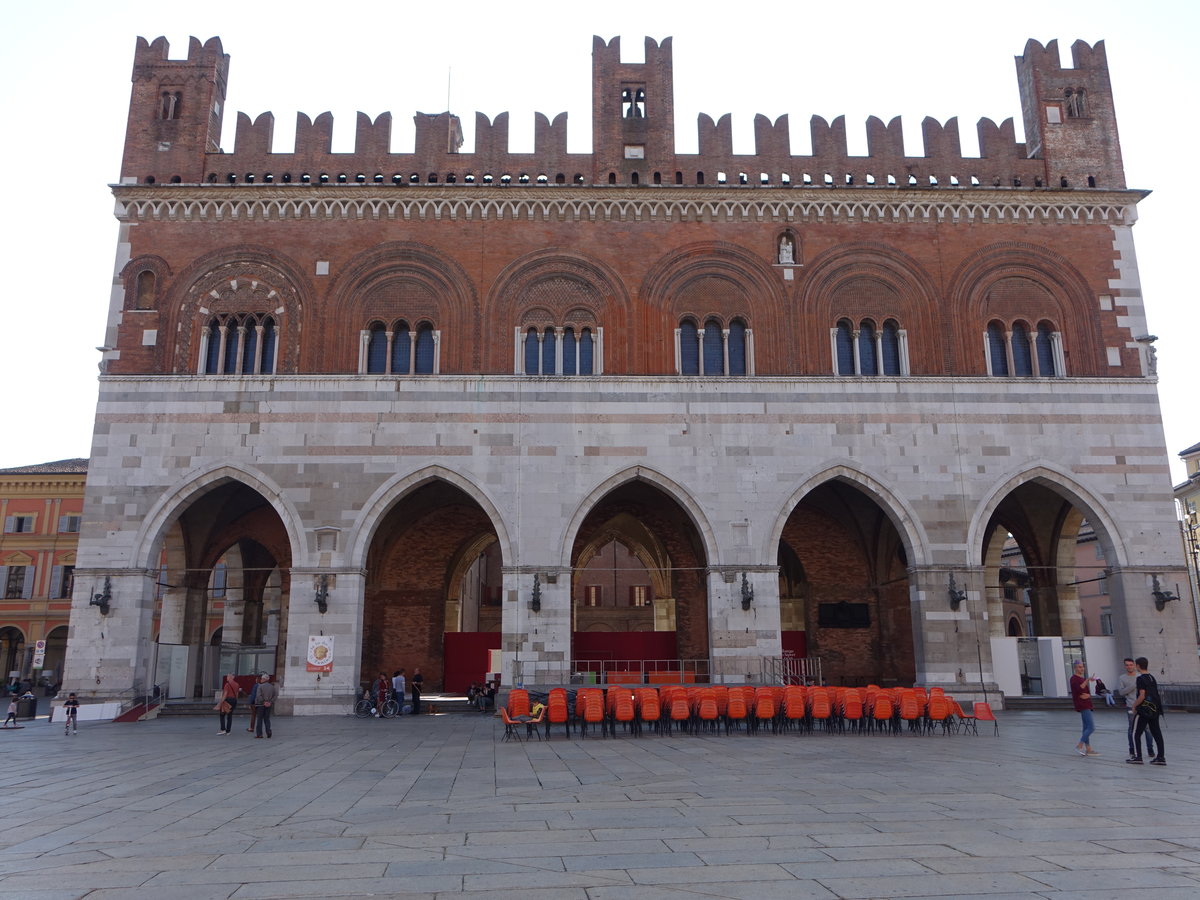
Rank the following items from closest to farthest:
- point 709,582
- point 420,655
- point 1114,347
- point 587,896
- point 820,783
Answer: point 587,896 → point 820,783 → point 709,582 → point 1114,347 → point 420,655

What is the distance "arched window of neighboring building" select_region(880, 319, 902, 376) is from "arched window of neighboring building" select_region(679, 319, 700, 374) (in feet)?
16.1

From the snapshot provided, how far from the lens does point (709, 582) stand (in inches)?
923

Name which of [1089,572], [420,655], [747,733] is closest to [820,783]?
[747,733]

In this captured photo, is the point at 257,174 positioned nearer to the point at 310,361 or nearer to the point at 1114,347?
the point at 310,361

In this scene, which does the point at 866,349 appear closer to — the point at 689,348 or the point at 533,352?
the point at 689,348

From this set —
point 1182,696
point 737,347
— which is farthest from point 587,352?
point 1182,696

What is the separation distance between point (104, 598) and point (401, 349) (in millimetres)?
9291

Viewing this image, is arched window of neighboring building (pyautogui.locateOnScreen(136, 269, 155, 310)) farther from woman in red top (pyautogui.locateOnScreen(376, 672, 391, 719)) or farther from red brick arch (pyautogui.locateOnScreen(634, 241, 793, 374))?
red brick arch (pyautogui.locateOnScreen(634, 241, 793, 374))

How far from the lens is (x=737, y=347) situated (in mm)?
25422

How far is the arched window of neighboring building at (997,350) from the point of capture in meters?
25.4

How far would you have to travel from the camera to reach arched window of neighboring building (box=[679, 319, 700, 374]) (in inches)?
990

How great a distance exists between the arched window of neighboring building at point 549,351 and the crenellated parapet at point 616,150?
416 centimetres

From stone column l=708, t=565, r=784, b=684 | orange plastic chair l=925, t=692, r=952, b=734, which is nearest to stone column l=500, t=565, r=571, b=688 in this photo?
stone column l=708, t=565, r=784, b=684

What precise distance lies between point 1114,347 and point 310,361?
68.9 ft
